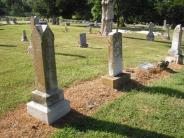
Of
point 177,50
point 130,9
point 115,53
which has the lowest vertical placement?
point 177,50

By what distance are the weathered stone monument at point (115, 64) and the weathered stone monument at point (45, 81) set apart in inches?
95.7

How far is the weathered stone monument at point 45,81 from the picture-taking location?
6.04 meters

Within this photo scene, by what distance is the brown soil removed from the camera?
595 cm

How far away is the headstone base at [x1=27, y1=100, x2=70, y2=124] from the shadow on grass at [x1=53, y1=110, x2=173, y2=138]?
0.49 feet

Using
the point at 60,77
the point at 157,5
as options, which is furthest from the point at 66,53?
the point at 157,5

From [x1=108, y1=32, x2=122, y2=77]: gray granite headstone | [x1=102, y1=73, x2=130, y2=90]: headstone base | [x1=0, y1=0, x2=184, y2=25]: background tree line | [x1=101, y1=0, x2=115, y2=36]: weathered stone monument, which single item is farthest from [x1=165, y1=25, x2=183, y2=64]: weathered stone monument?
[x1=0, y1=0, x2=184, y2=25]: background tree line

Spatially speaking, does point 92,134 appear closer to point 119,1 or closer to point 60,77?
point 60,77

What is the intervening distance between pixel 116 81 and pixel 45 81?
2967mm

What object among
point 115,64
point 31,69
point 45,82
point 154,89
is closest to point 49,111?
point 45,82

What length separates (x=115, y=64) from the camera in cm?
870

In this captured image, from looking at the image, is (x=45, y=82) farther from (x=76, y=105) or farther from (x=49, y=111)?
(x=76, y=105)

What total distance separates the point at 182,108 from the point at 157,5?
150 feet

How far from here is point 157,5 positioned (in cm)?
4975

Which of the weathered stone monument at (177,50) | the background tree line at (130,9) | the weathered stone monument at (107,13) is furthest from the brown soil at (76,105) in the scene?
the background tree line at (130,9)
